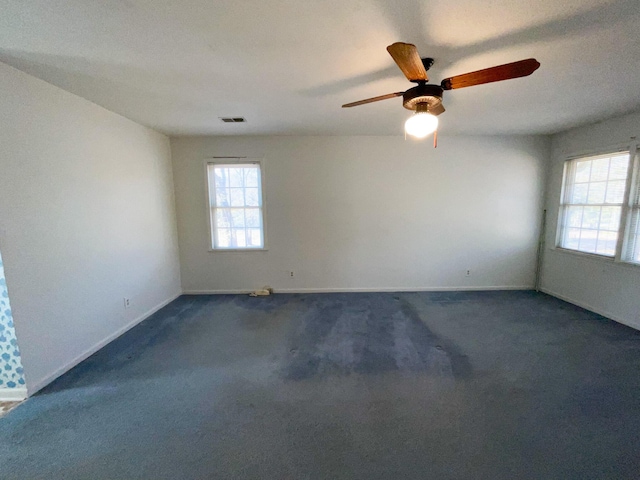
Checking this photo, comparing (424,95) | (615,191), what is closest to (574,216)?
(615,191)

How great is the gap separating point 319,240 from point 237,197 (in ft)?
5.14

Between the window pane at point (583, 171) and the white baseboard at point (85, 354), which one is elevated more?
the window pane at point (583, 171)

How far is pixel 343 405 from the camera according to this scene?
5.87ft

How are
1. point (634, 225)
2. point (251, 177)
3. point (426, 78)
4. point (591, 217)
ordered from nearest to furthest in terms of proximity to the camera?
point (426, 78)
point (634, 225)
point (591, 217)
point (251, 177)

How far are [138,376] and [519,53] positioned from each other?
4.01 metres

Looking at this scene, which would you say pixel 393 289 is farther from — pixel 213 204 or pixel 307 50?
pixel 307 50

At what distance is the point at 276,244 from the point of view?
4.13m

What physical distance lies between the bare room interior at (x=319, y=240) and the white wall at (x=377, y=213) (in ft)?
0.12

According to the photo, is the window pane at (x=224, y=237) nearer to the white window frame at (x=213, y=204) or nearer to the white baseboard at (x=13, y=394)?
the white window frame at (x=213, y=204)

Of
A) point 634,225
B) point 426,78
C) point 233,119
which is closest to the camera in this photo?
point 426,78

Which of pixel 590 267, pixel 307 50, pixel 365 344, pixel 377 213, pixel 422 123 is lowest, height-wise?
pixel 365 344

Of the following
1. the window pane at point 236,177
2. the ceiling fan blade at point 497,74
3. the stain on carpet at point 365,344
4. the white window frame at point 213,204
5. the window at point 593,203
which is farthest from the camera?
the window pane at point 236,177

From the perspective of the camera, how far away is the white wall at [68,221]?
1872mm

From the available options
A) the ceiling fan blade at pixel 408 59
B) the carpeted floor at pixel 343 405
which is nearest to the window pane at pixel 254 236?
the carpeted floor at pixel 343 405
